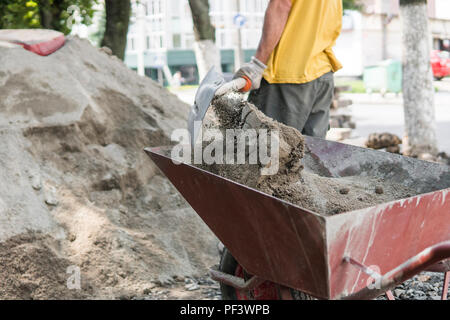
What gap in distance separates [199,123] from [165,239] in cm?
144

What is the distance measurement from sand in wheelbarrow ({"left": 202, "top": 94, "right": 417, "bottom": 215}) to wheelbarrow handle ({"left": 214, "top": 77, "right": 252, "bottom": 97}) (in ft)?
0.12

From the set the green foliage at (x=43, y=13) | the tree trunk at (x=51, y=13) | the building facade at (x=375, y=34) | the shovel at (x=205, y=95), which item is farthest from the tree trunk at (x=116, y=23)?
the building facade at (x=375, y=34)

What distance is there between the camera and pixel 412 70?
6312mm

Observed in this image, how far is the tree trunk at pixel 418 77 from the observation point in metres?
6.27

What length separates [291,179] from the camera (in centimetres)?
243

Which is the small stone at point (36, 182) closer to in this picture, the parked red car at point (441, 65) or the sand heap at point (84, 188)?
the sand heap at point (84, 188)

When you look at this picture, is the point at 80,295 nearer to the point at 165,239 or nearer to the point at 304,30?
the point at 165,239

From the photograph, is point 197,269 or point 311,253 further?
point 197,269

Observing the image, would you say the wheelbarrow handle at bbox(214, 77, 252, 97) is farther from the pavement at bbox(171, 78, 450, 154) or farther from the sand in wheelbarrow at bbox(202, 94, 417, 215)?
the pavement at bbox(171, 78, 450, 154)

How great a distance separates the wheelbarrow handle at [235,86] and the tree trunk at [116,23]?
421cm

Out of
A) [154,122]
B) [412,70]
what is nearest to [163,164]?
[154,122]

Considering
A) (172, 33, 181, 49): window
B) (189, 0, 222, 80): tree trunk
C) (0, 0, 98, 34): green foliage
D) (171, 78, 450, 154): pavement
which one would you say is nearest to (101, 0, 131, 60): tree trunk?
(0, 0, 98, 34): green foliage

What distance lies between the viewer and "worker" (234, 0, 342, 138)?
319 cm

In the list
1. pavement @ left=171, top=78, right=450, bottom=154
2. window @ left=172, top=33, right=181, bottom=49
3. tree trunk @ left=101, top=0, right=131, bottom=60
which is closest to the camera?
tree trunk @ left=101, top=0, right=131, bottom=60
